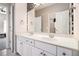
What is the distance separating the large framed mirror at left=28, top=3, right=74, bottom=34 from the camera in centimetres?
180

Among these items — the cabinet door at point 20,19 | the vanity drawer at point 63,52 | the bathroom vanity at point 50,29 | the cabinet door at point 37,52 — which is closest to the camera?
the vanity drawer at point 63,52

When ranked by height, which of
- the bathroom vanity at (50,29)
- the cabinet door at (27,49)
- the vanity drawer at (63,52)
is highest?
the bathroom vanity at (50,29)

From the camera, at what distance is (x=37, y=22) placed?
8.45ft

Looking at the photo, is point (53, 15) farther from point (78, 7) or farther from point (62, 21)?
point (78, 7)

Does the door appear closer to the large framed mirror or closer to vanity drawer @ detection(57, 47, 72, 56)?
the large framed mirror

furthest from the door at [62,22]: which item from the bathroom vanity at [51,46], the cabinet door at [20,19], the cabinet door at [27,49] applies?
the cabinet door at [20,19]

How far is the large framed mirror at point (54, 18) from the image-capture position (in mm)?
1802

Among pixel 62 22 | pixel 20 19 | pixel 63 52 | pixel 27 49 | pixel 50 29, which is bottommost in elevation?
pixel 27 49

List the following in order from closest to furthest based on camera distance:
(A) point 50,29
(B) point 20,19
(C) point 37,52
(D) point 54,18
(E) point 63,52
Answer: (E) point 63,52 → (C) point 37,52 → (D) point 54,18 → (A) point 50,29 → (B) point 20,19

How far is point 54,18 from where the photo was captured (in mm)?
2059

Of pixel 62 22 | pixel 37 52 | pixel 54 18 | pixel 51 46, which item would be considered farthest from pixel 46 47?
pixel 54 18

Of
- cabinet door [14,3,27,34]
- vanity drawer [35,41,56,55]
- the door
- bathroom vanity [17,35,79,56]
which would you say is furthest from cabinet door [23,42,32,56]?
the door

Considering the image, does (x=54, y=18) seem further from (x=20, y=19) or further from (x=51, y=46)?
(x=20, y=19)

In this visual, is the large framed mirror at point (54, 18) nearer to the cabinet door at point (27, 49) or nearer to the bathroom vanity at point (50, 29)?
Result: the bathroom vanity at point (50, 29)
